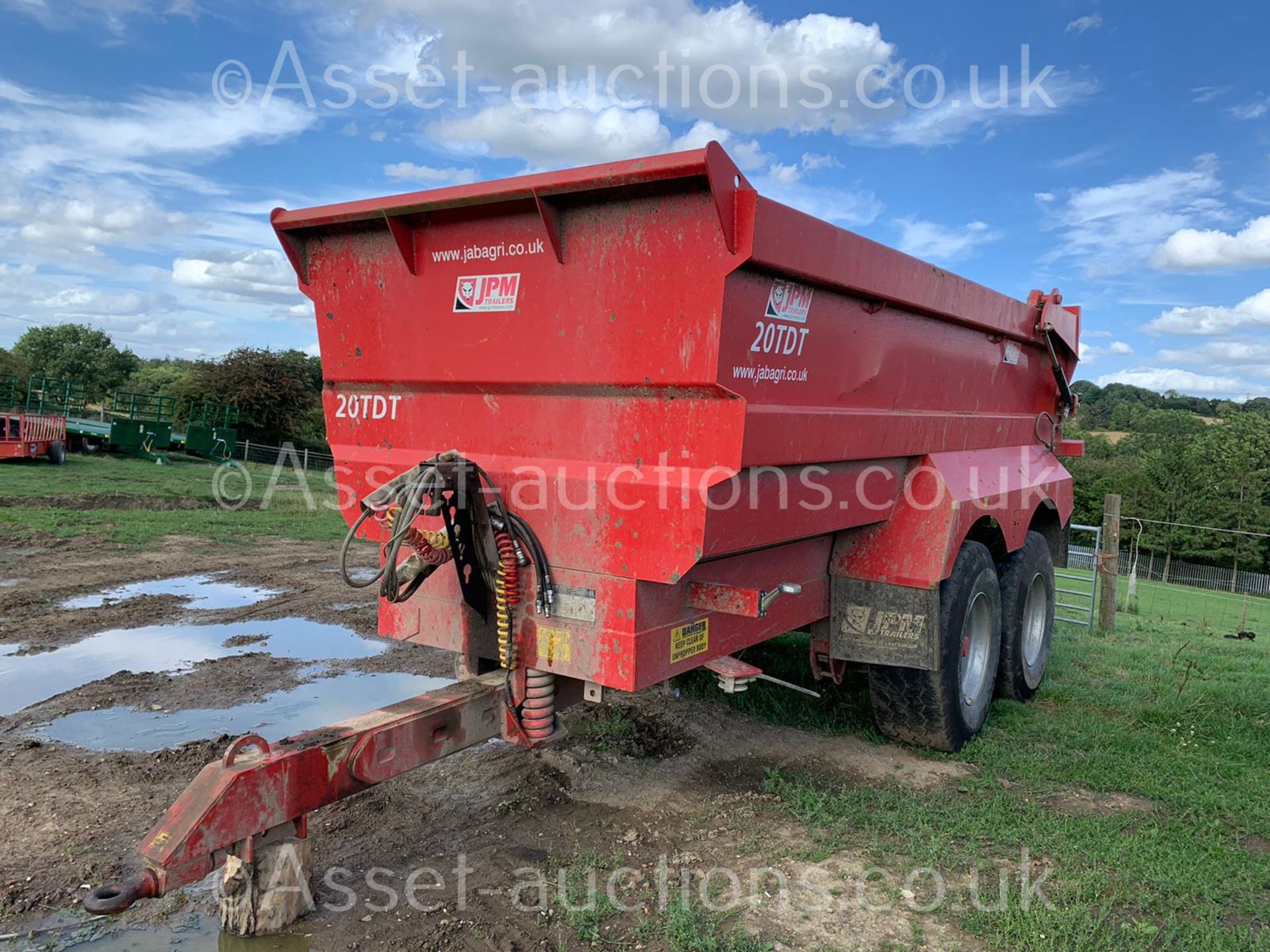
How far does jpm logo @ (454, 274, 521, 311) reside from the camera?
Result: 3.55 m

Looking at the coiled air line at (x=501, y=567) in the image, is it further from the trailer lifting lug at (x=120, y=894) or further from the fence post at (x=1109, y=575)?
the fence post at (x=1109, y=575)

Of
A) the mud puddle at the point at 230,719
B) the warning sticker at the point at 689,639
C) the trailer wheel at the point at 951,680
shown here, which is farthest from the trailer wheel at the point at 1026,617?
the mud puddle at the point at 230,719

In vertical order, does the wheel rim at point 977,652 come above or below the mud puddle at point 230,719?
above

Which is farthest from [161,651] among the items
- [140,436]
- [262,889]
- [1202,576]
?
[1202,576]

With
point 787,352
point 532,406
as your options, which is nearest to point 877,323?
point 787,352

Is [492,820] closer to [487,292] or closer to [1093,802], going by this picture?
[487,292]

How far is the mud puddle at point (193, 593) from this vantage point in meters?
7.80

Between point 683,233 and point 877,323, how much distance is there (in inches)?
54.7

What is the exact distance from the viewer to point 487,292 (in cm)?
361

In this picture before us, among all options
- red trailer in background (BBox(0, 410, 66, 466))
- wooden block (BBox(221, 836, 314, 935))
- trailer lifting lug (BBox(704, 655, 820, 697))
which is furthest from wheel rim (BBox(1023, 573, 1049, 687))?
red trailer in background (BBox(0, 410, 66, 466))

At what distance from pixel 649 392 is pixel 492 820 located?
2025 millimetres

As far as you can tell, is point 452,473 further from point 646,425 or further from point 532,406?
point 646,425

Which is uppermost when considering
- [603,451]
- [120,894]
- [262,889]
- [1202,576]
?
[603,451]

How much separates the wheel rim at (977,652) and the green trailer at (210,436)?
24.3 metres
